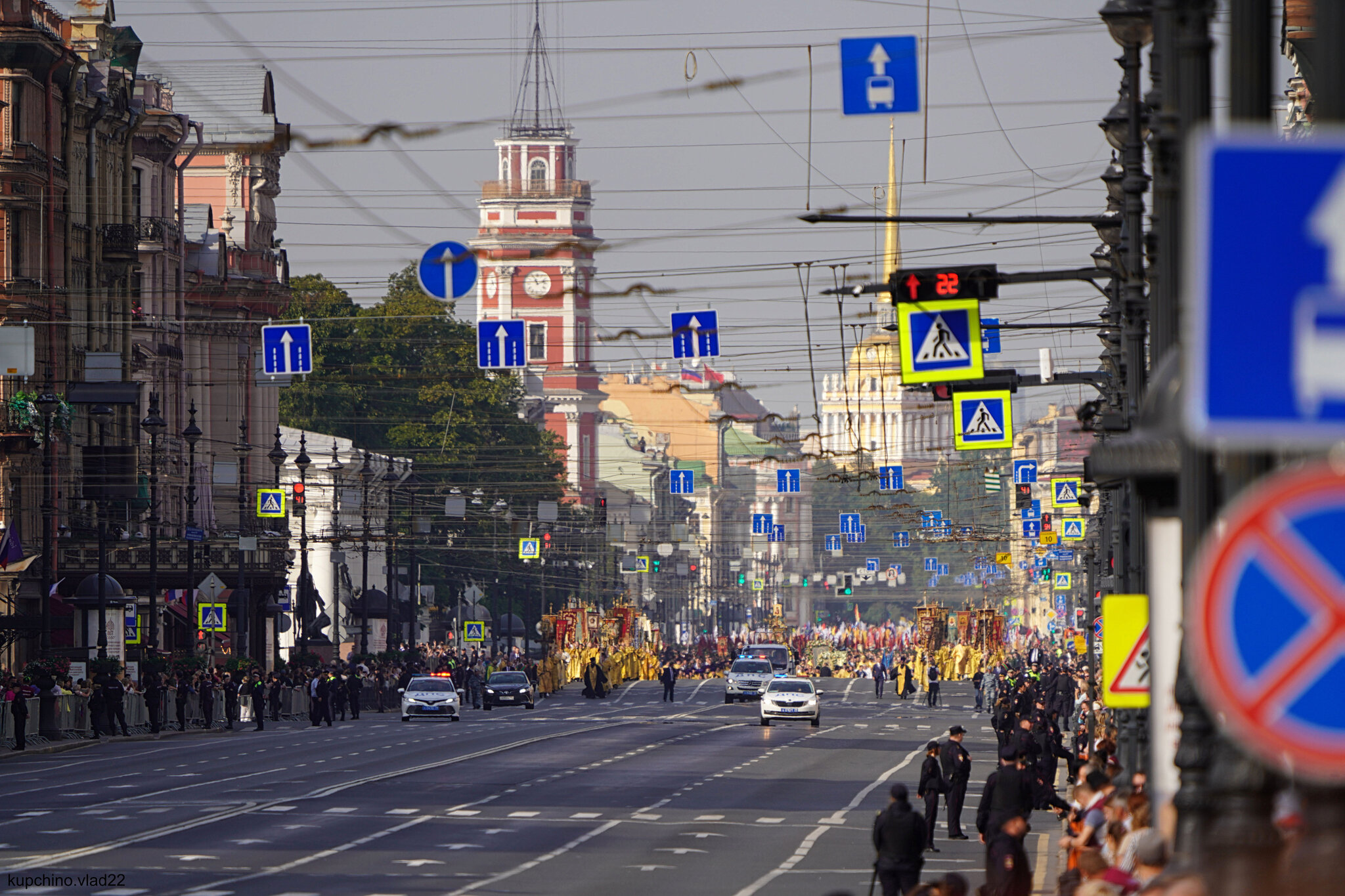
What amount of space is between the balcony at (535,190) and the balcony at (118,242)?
11652 centimetres

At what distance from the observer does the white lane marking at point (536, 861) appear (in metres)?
21.5

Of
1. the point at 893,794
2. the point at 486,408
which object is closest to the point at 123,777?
the point at 893,794

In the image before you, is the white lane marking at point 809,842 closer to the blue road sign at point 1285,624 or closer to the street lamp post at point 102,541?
the blue road sign at point 1285,624

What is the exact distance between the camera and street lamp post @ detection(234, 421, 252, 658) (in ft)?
200

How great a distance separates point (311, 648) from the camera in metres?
85.1

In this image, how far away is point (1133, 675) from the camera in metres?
17.8

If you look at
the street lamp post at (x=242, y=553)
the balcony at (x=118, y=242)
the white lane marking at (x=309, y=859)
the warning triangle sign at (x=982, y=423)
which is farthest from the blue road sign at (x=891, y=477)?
the white lane marking at (x=309, y=859)

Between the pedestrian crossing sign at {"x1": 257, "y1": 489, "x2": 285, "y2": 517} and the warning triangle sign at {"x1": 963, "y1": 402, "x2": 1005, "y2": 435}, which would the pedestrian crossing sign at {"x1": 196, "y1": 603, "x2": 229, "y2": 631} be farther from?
the warning triangle sign at {"x1": 963, "y1": 402, "x2": 1005, "y2": 435}

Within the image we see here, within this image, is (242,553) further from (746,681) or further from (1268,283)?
(1268,283)

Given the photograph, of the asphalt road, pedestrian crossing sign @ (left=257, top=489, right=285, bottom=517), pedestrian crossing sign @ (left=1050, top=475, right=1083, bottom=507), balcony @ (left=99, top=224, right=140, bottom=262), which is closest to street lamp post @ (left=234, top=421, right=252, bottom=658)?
pedestrian crossing sign @ (left=257, top=489, right=285, bottom=517)

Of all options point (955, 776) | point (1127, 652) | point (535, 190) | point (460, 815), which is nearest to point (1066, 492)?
point (955, 776)

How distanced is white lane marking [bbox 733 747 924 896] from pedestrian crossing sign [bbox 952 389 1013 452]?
19.8 ft

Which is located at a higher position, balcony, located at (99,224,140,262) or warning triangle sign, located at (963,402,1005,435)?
balcony, located at (99,224,140,262)

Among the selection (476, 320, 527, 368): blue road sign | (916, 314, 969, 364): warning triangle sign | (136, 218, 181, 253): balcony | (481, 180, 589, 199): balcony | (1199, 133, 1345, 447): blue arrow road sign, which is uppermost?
(481, 180, 589, 199): balcony
